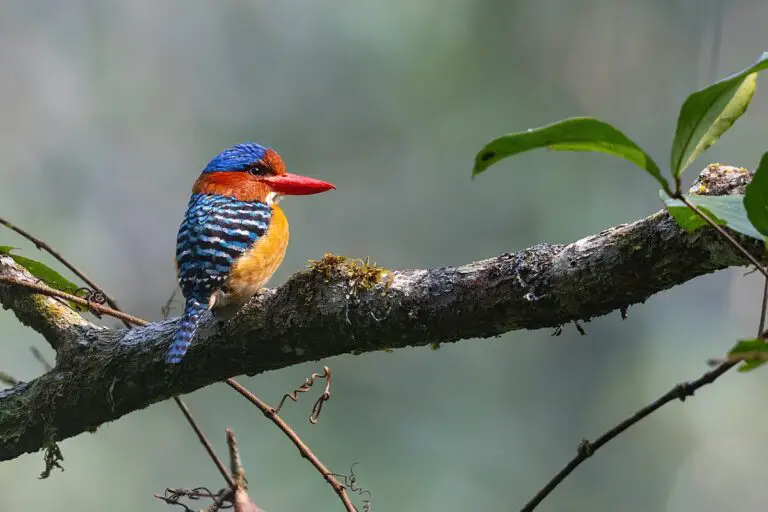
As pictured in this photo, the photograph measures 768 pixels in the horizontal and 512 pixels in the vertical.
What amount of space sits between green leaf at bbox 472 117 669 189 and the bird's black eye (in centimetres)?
187

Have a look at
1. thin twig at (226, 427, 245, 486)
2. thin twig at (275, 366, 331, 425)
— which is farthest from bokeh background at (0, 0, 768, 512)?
thin twig at (226, 427, 245, 486)

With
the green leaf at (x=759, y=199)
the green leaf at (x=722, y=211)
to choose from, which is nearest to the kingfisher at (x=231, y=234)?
the green leaf at (x=722, y=211)

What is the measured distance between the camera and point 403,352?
5012 millimetres

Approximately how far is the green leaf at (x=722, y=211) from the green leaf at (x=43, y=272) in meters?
1.71

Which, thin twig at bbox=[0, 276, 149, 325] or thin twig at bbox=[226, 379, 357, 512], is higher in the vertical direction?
thin twig at bbox=[0, 276, 149, 325]

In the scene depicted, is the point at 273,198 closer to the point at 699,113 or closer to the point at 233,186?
the point at 233,186

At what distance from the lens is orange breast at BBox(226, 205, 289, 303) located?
2.04 meters

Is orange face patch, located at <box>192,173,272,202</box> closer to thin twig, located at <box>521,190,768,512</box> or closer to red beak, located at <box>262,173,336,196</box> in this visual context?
red beak, located at <box>262,173,336,196</box>

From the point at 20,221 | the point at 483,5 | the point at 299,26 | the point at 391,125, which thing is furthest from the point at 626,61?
the point at 20,221

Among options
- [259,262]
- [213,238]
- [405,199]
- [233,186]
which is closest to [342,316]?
[259,262]

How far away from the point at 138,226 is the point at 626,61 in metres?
3.71

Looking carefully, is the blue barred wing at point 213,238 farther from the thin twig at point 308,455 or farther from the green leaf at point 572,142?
the green leaf at point 572,142

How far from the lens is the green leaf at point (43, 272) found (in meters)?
2.08

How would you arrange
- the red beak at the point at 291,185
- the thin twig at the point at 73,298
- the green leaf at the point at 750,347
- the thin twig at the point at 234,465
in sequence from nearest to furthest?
the green leaf at the point at 750,347 < the thin twig at the point at 234,465 < the thin twig at the point at 73,298 < the red beak at the point at 291,185
